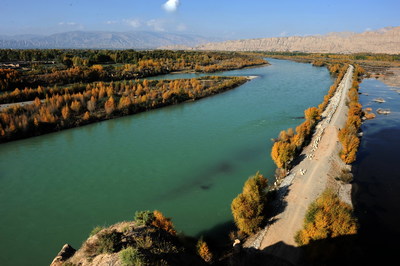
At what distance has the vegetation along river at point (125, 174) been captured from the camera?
13.5m

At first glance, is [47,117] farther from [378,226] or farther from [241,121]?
[378,226]

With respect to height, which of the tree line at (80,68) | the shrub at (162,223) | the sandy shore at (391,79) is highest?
the tree line at (80,68)

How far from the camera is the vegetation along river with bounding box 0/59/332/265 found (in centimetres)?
1355

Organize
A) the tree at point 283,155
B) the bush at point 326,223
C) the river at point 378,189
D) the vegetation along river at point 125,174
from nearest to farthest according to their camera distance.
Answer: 1. the bush at point 326,223
2. the river at point 378,189
3. the vegetation along river at point 125,174
4. the tree at point 283,155

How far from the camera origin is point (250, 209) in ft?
39.9

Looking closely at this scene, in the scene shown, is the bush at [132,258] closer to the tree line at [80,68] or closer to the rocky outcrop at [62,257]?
the rocky outcrop at [62,257]

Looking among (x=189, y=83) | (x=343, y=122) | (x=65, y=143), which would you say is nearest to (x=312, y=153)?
(x=343, y=122)

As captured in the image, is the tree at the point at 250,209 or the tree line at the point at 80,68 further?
the tree line at the point at 80,68

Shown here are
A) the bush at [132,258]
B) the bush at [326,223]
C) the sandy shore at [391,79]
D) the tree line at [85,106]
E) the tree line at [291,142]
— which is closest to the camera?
the bush at [132,258]

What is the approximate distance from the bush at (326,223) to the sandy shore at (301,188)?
869 millimetres

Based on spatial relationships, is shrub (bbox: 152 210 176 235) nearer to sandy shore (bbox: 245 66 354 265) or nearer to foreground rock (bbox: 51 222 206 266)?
foreground rock (bbox: 51 222 206 266)

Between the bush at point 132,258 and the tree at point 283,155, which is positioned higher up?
the bush at point 132,258

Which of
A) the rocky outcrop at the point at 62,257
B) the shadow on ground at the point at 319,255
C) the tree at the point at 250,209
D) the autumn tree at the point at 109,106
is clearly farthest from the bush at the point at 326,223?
the autumn tree at the point at 109,106

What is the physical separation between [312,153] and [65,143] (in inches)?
900
